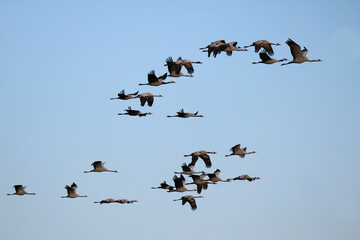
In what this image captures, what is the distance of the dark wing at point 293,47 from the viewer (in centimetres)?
5184

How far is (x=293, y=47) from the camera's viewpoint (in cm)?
5262

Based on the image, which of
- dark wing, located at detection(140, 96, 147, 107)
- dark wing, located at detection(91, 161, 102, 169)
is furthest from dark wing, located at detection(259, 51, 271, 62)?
dark wing, located at detection(91, 161, 102, 169)

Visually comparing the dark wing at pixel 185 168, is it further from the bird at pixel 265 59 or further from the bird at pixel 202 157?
the bird at pixel 265 59

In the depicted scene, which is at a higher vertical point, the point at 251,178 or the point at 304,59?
the point at 304,59

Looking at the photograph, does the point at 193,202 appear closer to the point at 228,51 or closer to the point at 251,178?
the point at 251,178

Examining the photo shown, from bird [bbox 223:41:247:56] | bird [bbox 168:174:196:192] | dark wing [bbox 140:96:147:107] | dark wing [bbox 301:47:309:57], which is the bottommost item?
bird [bbox 168:174:196:192]

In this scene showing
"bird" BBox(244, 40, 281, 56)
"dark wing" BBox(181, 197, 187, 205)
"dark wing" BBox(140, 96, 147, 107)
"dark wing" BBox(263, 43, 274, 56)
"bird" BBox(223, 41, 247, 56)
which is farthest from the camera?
"dark wing" BBox(181, 197, 187, 205)

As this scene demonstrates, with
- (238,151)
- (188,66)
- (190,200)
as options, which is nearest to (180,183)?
(190,200)

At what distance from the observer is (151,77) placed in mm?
57281

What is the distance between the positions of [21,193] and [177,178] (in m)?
11.9

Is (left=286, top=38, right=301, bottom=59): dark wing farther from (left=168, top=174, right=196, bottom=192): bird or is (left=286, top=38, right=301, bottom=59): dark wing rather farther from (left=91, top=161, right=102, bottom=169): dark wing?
(left=91, top=161, right=102, bottom=169): dark wing

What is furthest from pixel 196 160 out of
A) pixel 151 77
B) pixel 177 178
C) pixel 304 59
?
pixel 304 59

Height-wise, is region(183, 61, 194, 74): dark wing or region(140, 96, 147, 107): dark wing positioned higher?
region(183, 61, 194, 74): dark wing

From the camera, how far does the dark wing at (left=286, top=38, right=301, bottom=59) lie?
170 feet
